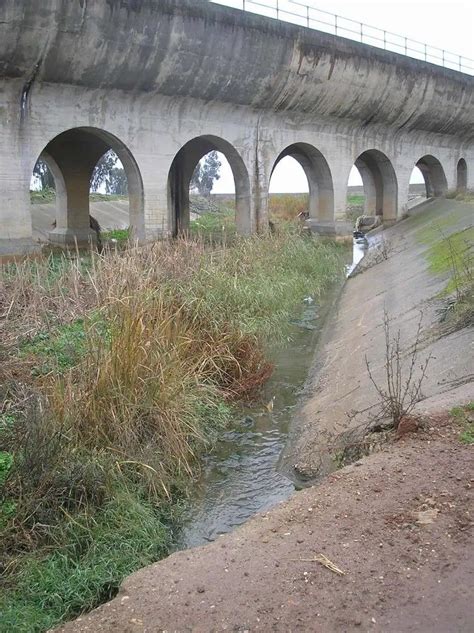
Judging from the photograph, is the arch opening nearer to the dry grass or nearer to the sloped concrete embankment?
the dry grass

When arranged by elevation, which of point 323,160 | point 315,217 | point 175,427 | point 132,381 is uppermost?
point 323,160

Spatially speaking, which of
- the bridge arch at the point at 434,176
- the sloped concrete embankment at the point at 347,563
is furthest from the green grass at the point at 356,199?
the sloped concrete embankment at the point at 347,563

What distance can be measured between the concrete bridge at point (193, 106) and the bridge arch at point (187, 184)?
1.9 inches

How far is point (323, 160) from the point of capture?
1955 cm

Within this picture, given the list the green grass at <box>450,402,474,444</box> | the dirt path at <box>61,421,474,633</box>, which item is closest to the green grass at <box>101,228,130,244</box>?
the green grass at <box>450,402,474,444</box>

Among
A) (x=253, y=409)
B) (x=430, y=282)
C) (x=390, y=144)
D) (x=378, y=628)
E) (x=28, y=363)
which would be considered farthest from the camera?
(x=390, y=144)

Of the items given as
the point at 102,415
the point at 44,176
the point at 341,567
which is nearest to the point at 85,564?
the point at 102,415

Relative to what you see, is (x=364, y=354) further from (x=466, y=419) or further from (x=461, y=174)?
(x=461, y=174)

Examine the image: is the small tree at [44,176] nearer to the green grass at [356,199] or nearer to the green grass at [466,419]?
the green grass at [356,199]

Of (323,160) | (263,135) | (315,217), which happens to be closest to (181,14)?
(263,135)

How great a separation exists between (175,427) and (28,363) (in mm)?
1597

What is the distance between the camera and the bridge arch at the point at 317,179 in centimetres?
1977

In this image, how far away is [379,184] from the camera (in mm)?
24047

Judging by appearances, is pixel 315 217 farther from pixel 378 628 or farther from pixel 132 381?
pixel 378 628
